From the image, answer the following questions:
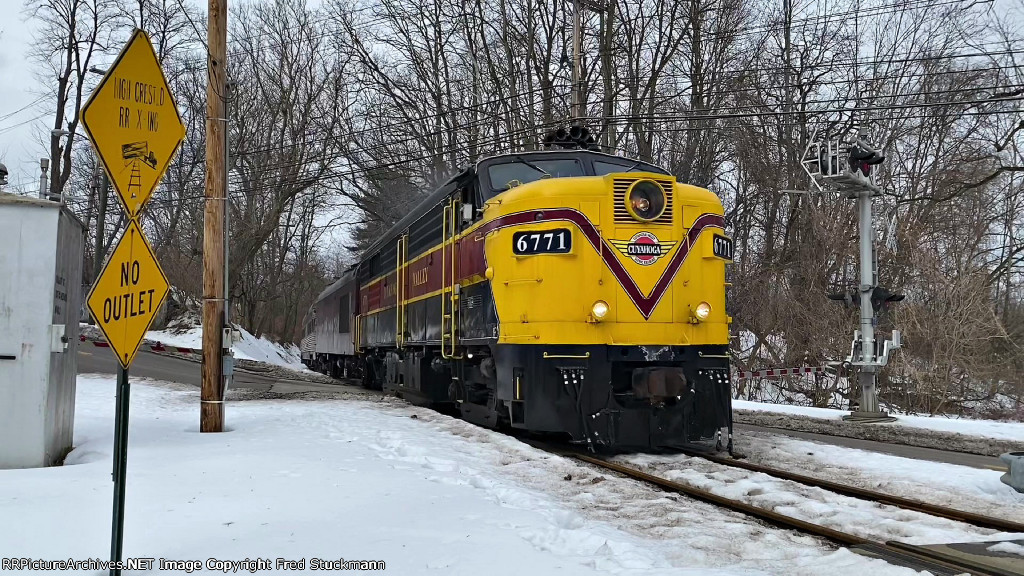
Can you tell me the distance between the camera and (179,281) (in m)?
36.7

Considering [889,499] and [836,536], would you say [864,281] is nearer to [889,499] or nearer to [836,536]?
[889,499]

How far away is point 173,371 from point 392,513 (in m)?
19.0

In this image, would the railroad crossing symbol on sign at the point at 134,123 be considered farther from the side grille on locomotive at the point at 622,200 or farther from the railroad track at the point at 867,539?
the side grille on locomotive at the point at 622,200

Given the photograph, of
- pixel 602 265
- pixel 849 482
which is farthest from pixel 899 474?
pixel 602 265

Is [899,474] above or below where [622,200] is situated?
below

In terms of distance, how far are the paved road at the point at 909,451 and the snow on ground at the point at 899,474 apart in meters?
0.50

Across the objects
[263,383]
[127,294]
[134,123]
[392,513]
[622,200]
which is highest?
[622,200]

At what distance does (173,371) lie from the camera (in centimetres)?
2223

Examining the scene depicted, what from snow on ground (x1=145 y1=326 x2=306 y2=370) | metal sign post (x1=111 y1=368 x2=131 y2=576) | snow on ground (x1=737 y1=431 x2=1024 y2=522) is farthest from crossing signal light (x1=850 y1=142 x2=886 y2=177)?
snow on ground (x1=145 y1=326 x2=306 y2=370)

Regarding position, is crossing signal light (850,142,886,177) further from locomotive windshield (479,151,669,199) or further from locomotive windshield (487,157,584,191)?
locomotive windshield (487,157,584,191)

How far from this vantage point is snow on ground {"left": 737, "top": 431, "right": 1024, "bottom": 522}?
6.62 m

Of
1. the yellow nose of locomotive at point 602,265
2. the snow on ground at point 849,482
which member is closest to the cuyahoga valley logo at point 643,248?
the yellow nose of locomotive at point 602,265

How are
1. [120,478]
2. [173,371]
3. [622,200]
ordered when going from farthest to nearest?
[173,371]
[622,200]
[120,478]

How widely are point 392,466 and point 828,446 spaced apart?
5.46 metres
